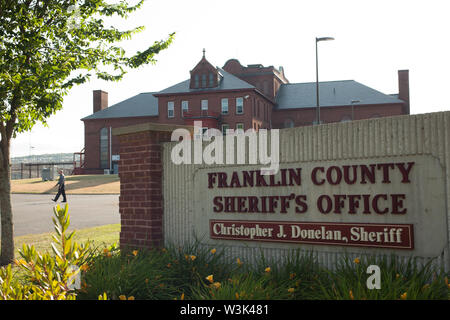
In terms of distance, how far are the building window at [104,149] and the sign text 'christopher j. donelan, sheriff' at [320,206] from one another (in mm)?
52483

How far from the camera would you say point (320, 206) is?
5.38m

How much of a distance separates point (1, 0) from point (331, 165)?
21.4ft

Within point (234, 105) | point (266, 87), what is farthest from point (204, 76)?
point (266, 87)

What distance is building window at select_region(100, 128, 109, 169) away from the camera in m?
56.9

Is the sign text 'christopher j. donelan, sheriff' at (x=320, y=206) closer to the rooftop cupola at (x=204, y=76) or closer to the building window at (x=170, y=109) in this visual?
the rooftop cupola at (x=204, y=76)

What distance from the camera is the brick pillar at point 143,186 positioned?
6.90m

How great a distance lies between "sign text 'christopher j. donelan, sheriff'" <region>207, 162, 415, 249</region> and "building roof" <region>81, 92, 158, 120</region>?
161ft

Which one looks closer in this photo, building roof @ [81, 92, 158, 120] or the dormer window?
the dormer window

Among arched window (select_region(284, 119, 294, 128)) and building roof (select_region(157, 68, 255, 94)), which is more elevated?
building roof (select_region(157, 68, 255, 94))

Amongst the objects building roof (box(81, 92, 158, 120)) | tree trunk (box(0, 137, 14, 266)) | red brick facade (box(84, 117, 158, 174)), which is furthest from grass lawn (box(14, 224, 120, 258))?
red brick facade (box(84, 117, 158, 174))

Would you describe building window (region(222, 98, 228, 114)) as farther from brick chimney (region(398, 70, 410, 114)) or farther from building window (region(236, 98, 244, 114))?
brick chimney (region(398, 70, 410, 114))

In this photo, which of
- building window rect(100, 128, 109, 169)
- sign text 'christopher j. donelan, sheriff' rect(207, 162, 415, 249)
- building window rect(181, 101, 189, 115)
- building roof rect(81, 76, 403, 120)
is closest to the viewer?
sign text 'christopher j. donelan, sheriff' rect(207, 162, 415, 249)
